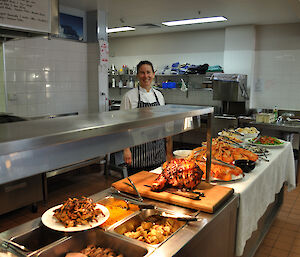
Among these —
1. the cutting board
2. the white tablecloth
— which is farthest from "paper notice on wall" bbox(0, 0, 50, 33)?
the white tablecloth

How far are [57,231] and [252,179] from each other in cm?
150

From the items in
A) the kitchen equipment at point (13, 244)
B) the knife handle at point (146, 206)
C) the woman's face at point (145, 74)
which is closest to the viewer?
the kitchen equipment at point (13, 244)

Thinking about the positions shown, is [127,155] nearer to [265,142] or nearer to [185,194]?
[185,194]

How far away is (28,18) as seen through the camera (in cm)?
286

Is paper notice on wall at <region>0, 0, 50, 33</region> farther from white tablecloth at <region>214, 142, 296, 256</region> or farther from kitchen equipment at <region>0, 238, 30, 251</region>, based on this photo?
white tablecloth at <region>214, 142, 296, 256</region>

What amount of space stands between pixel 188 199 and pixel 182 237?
0.37 m

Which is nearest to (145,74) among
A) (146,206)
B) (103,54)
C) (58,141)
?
(146,206)

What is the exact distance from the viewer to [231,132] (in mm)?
3928

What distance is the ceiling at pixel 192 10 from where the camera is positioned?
497 centimetres

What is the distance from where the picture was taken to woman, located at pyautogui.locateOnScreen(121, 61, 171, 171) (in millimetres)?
2941

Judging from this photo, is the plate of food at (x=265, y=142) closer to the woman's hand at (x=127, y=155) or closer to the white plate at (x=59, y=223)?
the woman's hand at (x=127, y=155)

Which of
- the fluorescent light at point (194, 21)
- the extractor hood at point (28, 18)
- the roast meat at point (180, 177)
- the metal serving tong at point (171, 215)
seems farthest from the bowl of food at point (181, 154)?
the fluorescent light at point (194, 21)

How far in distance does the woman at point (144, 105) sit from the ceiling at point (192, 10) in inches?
85.6

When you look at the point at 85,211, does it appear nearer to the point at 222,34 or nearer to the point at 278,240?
the point at 278,240
